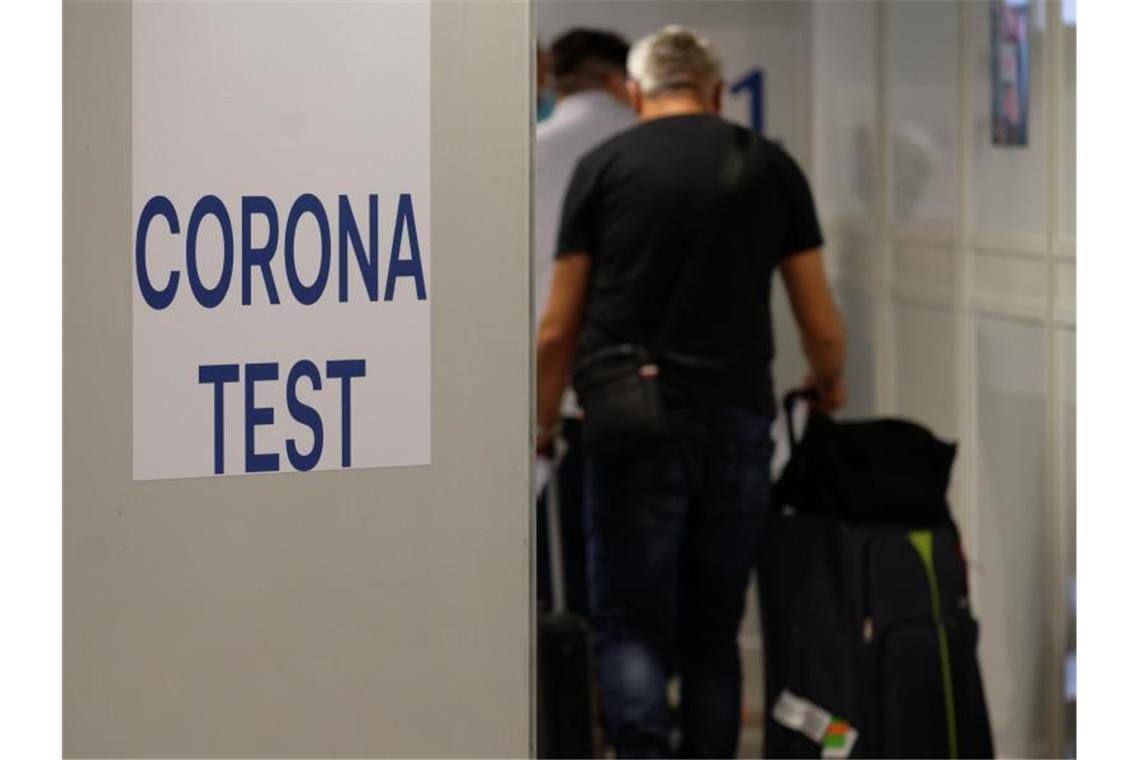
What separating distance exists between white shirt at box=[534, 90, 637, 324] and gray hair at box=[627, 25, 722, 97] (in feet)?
1.90

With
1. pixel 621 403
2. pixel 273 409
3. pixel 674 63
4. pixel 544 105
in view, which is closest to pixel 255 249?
pixel 273 409

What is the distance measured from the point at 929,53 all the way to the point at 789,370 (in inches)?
38.9

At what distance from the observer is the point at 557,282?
3451mm

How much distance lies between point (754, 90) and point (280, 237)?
114 inches

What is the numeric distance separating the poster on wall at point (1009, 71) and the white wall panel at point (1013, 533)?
431 mm

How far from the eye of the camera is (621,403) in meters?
3.30

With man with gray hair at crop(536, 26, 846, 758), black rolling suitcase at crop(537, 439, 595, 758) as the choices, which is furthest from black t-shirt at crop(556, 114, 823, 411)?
black rolling suitcase at crop(537, 439, 595, 758)

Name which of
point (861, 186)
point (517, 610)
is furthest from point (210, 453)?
point (861, 186)

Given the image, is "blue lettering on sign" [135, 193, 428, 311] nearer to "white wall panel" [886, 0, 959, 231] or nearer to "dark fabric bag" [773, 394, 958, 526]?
"dark fabric bag" [773, 394, 958, 526]

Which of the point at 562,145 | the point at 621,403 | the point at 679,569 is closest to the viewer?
the point at 621,403

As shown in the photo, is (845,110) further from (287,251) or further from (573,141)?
(287,251)

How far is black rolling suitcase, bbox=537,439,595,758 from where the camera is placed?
3520mm

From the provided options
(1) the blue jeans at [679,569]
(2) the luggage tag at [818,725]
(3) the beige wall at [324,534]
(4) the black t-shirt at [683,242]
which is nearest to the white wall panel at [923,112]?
(4) the black t-shirt at [683,242]

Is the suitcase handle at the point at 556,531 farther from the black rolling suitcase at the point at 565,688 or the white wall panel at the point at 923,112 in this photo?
the white wall panel at the point at 923,112
